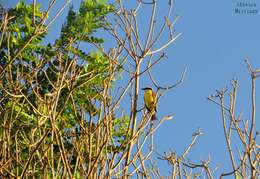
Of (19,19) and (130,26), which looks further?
(19,19)

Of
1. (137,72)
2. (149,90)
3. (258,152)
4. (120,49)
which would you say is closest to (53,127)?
(137,72)

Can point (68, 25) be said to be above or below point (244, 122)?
above

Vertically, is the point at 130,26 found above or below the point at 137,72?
above

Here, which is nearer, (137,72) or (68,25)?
(137,72)

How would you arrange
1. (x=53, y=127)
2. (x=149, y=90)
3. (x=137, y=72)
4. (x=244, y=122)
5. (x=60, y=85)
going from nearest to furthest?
1. (x=53, y=127)
2. (x=60, y=85)
3. (x=137, y=72)
4. (x=244, y=122)
5. (x=149, y=90)

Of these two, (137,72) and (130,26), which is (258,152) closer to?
(137,72)

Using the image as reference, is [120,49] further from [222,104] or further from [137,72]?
[222,104]

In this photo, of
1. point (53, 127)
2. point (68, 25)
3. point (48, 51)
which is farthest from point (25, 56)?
point (53, 127)

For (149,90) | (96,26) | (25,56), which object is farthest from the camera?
(96,26)

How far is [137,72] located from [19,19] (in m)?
9.84

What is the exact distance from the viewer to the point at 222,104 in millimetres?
3113

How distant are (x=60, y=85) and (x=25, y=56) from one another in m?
→ 9.45

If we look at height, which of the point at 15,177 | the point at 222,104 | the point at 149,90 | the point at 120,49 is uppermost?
the point at 149,90

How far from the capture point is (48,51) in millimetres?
12125
